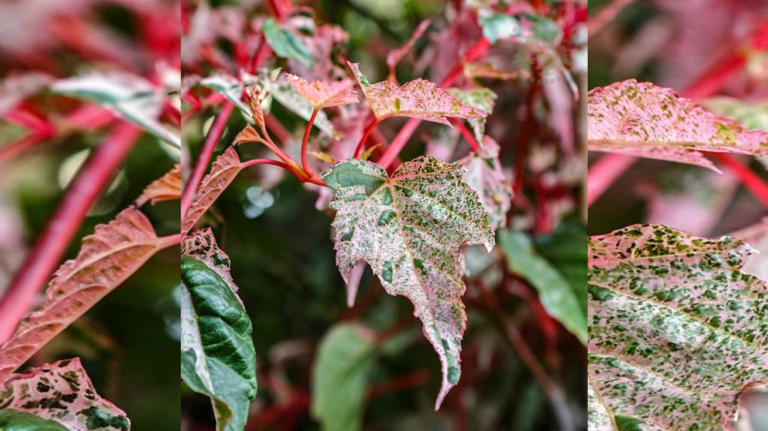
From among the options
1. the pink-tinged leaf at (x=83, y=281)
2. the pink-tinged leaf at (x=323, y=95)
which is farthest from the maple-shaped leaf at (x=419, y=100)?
the pink-tinged leaf at (x=83, y=281)

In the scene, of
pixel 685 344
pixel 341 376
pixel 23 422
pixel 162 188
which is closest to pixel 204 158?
pixel 162 188

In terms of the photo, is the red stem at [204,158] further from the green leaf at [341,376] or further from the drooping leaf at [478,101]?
the green leaf at [341,376]

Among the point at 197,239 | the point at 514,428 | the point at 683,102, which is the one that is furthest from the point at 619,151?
the point at 514,428

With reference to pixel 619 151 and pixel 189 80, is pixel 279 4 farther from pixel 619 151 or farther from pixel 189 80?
pixel 619 151

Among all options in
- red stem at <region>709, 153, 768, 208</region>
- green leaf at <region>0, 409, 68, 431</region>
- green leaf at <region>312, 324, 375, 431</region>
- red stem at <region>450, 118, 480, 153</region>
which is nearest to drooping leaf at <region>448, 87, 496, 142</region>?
red stem at <region>450, 118, 480, 153</region>

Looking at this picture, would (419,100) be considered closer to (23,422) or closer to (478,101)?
(478,101)

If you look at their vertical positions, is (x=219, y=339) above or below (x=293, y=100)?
below
